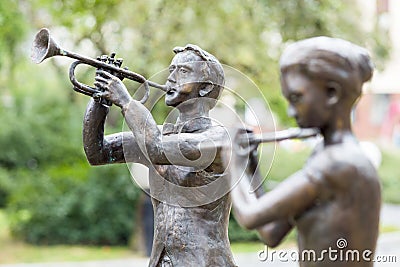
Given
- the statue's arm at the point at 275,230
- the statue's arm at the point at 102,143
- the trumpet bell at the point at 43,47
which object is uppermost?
the trumpet bell at the point at 43,47

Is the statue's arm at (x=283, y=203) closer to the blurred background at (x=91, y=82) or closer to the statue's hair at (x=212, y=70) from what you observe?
the statue's hair at (x=212, y=70)

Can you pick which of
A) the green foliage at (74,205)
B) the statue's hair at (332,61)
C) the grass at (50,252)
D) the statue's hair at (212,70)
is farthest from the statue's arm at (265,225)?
the green foliage at (74,205)

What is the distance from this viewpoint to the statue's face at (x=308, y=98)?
215 centimetres

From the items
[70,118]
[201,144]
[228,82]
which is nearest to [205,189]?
[201,144]

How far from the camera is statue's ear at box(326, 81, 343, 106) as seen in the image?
2.15m

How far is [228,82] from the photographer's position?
11.2ft

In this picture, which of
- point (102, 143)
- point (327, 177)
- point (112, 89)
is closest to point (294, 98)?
point (327, 177)

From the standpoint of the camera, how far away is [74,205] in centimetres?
1034

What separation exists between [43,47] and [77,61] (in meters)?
0.20

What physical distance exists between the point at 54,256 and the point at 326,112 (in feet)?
A: 27.1

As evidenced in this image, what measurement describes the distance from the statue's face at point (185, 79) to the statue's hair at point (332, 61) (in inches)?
37.4

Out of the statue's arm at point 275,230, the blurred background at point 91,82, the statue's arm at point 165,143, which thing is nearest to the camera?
the statue's arm at point 275,230

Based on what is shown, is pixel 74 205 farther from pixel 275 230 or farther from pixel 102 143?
pixel 275 230

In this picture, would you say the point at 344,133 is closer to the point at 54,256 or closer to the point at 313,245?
the point at 313,245
